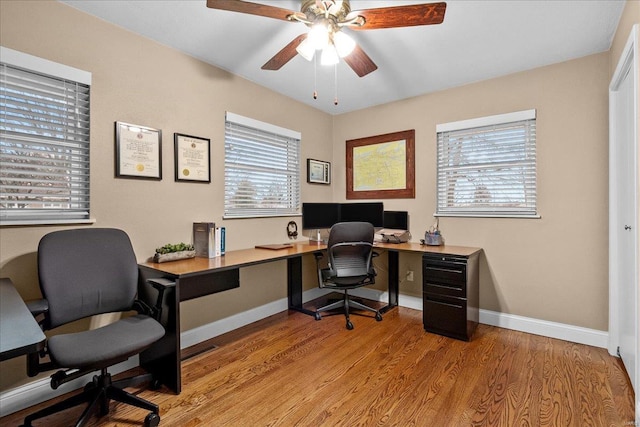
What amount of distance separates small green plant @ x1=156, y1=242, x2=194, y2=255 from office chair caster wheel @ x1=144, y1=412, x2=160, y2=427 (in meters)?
1.12

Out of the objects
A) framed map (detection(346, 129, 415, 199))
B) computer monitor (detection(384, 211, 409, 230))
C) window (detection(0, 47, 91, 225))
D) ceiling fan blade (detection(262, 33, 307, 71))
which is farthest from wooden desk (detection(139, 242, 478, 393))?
ceiling fan blade (detection(262, 33, 307, 71))

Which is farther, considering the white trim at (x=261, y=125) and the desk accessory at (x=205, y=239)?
the white trim at (x=261, y=125)

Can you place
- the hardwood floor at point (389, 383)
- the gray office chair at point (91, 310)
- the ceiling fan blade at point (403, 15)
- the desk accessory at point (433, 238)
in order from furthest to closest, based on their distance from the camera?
the desk accessory at point (433, 238)
the hardwood floor at point (389, 383)
the ceiling fan blade at point (403, 15)
the gray office chair at point (91, 310)

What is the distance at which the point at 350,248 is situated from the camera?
10.5ft

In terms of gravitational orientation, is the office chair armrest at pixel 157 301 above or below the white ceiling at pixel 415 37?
below

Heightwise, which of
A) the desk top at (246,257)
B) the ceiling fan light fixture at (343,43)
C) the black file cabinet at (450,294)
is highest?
the ceiling fan light fixture at (343,43)

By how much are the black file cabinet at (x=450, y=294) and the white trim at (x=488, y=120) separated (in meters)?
1.36

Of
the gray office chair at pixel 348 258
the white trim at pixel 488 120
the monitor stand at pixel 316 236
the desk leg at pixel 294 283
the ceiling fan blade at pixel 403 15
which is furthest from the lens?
the monitor stand at pixel 316 236

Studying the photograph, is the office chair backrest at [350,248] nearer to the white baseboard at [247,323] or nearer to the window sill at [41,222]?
the white baseboard at [247,323]

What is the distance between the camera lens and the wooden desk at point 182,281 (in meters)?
1.99

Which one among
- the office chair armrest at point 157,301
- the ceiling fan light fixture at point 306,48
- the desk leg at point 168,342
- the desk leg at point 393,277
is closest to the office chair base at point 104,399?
the desk leg at point 168,342

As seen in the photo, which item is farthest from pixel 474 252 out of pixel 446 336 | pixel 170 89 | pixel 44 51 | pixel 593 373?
pixel 44 51

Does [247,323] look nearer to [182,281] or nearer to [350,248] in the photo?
[182,281]

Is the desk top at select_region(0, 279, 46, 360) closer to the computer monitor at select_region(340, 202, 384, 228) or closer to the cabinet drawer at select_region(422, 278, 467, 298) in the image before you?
the cabinet drawer at select_region(422, 278, 467, 298)
